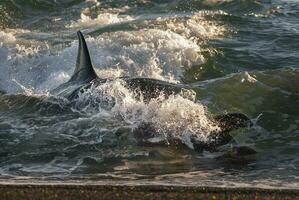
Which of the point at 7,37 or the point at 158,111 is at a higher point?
the point at 158,111

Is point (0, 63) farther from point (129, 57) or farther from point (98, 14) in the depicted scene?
point (98, 14)

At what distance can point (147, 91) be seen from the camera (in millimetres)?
7164

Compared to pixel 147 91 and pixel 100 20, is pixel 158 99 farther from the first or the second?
pixel 100 20

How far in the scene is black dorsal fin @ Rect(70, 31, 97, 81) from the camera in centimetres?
802

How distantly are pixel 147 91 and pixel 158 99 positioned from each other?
0.26m

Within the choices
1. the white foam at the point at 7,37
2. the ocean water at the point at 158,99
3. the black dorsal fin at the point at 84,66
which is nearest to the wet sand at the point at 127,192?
the ocean water at the point at 158,99

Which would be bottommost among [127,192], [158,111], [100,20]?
[100,20]

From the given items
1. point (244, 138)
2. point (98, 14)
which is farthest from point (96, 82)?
point (98, 14)

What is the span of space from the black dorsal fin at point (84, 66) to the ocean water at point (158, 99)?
1.61ft

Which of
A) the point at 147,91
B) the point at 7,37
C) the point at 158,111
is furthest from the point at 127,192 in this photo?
the point at 7,37

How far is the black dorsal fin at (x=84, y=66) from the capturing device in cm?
802

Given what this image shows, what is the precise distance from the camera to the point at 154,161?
18.6 ft

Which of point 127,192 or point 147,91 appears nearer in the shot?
point 127,192

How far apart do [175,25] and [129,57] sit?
2.70 metres
